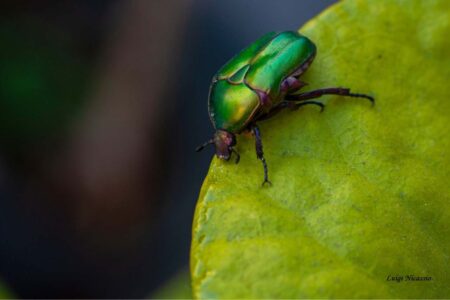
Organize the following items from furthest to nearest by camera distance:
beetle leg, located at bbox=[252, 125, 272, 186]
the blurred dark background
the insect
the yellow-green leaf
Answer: the blurred dark background < the insect < beetle leg, located at bbox=[252, 125, 272, 186] < the yellow-green leaf

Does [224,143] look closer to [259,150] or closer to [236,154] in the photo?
[236,154]

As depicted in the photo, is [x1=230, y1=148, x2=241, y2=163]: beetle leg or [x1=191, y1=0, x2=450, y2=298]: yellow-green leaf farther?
[x1=230, y1=148, x2=241, y2=163]: beetle leg

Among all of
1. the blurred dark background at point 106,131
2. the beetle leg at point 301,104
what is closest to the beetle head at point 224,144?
the beetle leg at point 301,104

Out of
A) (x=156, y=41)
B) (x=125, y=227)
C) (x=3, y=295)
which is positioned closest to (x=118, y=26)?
(x=156, y=41)

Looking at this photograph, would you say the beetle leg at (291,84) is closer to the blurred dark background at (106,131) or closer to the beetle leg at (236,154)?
the beetle leg at (236,154)

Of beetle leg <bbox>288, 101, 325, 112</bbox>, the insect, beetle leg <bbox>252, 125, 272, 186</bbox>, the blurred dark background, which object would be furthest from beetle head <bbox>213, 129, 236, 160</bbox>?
the blurred dark background

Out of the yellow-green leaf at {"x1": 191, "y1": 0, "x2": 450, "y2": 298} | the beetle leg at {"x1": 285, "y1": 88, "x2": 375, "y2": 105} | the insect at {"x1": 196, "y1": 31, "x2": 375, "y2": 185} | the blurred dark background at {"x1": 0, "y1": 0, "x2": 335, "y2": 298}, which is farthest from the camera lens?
the blurred dark background at {"x1": 0, "y1": 0, "x2": 335, "y2": 298}

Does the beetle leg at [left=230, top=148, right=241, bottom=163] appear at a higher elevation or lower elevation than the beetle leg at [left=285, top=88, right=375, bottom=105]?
lower

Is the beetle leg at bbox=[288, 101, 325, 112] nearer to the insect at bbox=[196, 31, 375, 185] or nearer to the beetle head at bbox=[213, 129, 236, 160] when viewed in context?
the insect at bbox=[196, 31, 375, 185]
